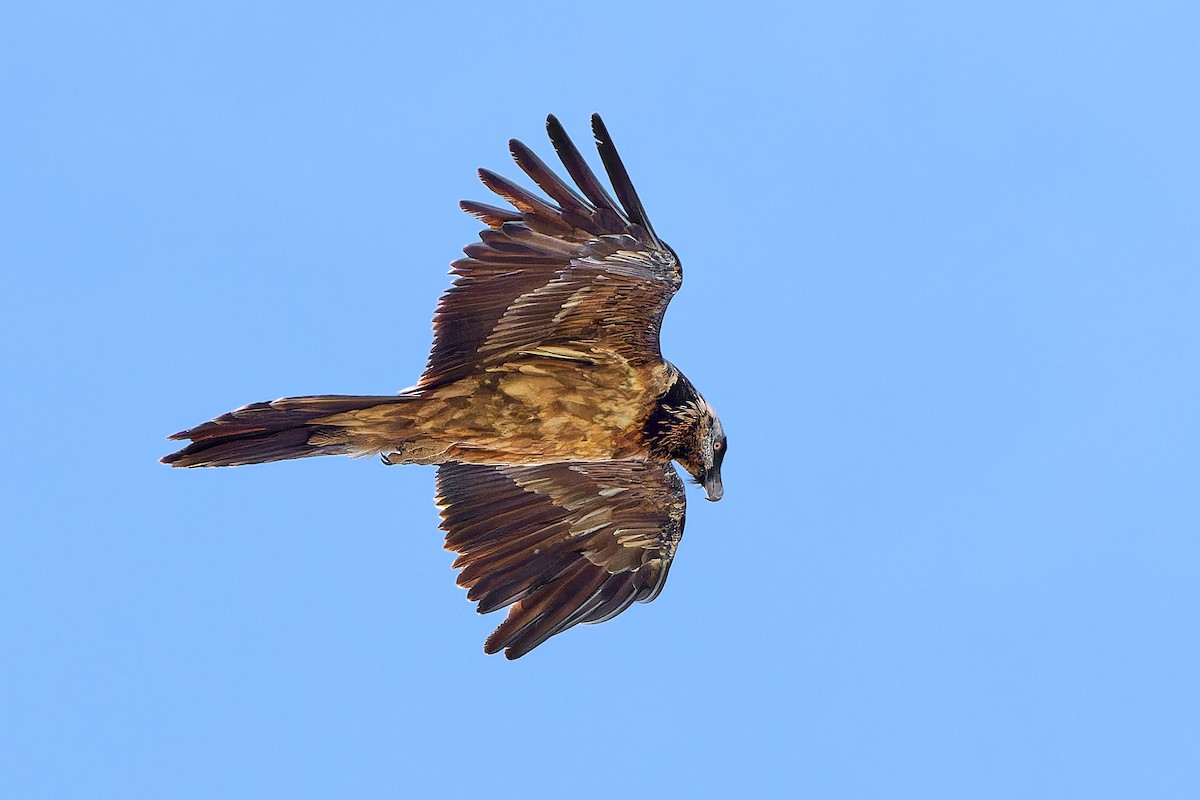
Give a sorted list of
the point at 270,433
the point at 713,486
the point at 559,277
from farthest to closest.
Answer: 1. the point at 713,486
2. the point at 559,277
3. the point at 270,433

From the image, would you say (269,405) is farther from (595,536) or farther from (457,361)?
(595,536)

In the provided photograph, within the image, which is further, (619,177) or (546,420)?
(546,420)

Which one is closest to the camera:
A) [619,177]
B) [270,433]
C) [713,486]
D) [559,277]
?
[619,177]

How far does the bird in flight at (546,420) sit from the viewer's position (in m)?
8.32

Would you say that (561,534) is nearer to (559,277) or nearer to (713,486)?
(713,486)

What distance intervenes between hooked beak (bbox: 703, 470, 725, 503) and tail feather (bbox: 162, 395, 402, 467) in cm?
199

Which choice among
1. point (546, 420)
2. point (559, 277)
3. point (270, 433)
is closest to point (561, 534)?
point (546, 420)

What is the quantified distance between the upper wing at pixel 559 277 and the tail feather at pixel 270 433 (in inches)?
23.1

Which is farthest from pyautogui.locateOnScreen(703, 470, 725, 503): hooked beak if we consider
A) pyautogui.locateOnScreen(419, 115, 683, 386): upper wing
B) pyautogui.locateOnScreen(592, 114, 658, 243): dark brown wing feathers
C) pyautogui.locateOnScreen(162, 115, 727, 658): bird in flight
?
pyautogui.locateOnScreen(592, 114, 658, 243): dark brown wing feathers

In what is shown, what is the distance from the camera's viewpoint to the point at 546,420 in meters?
9.03

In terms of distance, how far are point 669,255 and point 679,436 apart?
1.27 meters

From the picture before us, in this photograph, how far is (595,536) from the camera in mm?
9578

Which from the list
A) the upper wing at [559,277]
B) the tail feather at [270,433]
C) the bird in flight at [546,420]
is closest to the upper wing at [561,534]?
the bird in flight at [546,420]

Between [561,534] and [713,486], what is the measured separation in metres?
0.96
